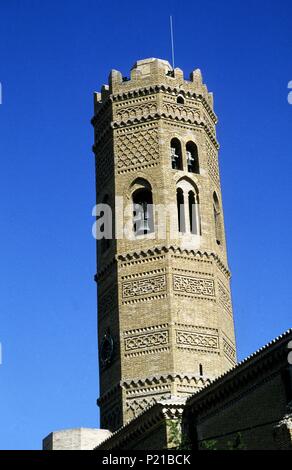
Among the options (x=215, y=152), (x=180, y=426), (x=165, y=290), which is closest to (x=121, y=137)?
(x=215, y=152)

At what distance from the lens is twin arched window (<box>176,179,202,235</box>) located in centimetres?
2591

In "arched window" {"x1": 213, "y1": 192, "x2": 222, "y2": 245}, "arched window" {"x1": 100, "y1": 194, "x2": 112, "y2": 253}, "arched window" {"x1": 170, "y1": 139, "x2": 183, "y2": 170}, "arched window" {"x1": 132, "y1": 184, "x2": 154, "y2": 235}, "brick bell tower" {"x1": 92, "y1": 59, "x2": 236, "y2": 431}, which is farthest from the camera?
"arched window" {"x1": 213, "y1": 192, "x2": 222, "y2": 245}

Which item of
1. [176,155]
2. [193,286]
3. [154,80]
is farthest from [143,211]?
[154,80]

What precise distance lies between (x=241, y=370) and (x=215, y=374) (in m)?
5.31

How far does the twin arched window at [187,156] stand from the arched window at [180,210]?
68 cm

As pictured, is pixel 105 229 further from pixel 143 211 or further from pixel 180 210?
pixel 180 210

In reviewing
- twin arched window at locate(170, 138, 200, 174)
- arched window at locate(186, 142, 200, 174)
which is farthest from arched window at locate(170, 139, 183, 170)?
arched window at locate(186, 142, 200, 174)

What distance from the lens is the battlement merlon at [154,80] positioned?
27328 mm

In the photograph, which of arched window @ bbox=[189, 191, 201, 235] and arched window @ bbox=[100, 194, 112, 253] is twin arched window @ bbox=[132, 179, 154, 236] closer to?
arched window @ bbox=[100, 194, 112, 253]

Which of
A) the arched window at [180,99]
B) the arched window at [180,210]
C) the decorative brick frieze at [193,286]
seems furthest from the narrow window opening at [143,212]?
the arched window at [180,99]

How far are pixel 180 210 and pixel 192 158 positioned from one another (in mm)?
1657

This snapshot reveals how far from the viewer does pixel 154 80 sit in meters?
27.2

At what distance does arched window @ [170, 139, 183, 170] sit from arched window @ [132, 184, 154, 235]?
100 centimetres

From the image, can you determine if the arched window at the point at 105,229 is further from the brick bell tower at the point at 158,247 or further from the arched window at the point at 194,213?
the arched window at the point at 194,213
